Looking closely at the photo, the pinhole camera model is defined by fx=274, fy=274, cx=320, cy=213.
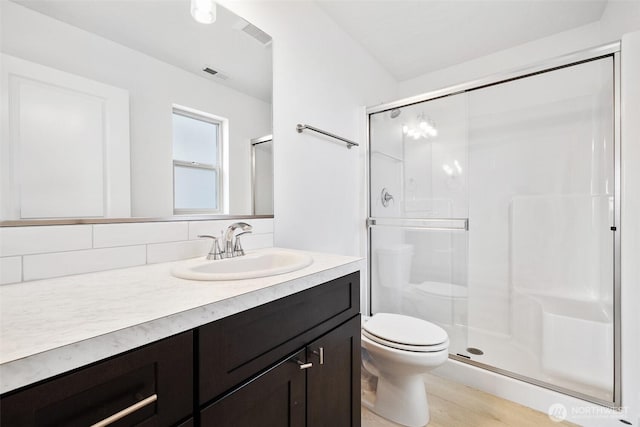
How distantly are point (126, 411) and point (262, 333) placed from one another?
11.6 inches

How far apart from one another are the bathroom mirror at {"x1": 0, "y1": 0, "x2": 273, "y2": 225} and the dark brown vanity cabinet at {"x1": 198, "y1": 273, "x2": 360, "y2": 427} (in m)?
0.60

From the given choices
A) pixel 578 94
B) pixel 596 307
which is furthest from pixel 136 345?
pixel 578 94

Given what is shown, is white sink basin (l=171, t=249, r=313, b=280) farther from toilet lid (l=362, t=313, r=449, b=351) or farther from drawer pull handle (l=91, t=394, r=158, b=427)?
toilet lid (l=362, t=313, r=449, b=351)

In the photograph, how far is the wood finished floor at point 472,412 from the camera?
1.37 m

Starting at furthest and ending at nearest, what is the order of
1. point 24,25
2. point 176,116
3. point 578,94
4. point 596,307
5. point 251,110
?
point 578,94
point 596,307
point 251,110
point 176,116
point 24,25

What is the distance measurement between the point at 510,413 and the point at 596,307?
0.81m

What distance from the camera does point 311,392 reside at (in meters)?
0.82

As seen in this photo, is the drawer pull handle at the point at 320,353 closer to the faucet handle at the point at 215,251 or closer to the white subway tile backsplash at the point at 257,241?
the faucet handle at the point at 215,251

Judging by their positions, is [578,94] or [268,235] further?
[578,94]

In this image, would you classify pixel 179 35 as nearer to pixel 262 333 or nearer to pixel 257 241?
pixel 257 241

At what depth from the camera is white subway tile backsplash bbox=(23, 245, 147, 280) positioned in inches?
29.4

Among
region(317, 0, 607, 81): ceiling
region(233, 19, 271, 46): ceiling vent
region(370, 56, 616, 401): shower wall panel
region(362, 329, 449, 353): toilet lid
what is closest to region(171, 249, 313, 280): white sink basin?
region(362, 329, 449, 353): toilet lid

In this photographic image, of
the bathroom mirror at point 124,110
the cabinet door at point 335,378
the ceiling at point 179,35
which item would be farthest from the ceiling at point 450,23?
the cabinet door at point 335,378

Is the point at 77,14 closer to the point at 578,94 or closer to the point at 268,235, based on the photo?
the point at 268,235
